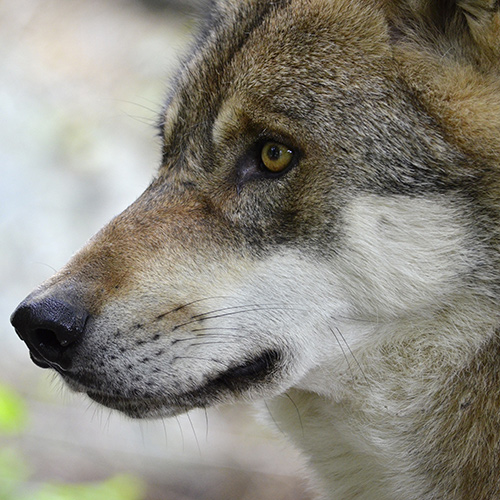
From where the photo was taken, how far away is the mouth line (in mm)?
2605

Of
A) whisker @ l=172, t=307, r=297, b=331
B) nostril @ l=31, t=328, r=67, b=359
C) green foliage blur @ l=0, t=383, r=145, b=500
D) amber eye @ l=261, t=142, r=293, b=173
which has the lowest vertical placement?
green foliage blur @ l=0, t=383, r=145, b=500

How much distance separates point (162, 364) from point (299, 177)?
2.69ft

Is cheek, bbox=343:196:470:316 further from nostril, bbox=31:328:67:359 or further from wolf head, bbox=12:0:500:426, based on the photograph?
nostril, bbox=31:328:67:359

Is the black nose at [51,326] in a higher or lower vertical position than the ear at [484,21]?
lower

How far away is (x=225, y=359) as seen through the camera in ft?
8.39

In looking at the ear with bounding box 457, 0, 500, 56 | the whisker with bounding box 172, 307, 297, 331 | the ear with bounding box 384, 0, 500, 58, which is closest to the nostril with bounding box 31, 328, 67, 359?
the whisker with bounding box 172, 307, 297, 331

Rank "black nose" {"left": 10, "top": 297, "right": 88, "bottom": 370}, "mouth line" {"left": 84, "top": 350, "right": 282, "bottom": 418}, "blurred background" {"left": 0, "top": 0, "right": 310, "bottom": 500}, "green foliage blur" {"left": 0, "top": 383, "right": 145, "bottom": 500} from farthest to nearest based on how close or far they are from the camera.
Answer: "blurred background" {"left": 0, "top": 0, "right": 310, "bottom": 500} < "green foliage blur" {"left": 0, "top": 383, "right": 145, "bottom": 500} < "mouth line" {"left": 84, "top": 350, "right": 282, "bottom": 418} < "black nose" {"left": 10, "top": 297, "right": 88, "bottom": 370}

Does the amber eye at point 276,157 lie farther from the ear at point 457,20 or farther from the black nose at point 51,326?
the black nose at point 51,326

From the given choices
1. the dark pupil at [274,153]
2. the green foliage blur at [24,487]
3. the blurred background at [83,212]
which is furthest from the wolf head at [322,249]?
the green foliage blur at [24,487]

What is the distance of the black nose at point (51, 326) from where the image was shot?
8.01 feet

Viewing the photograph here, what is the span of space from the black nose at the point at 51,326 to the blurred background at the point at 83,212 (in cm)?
114

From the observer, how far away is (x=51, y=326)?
2438 mm

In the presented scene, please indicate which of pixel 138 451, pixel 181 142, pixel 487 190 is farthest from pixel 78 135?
pixel 487 190

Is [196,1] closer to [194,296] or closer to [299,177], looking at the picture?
[299,177]
